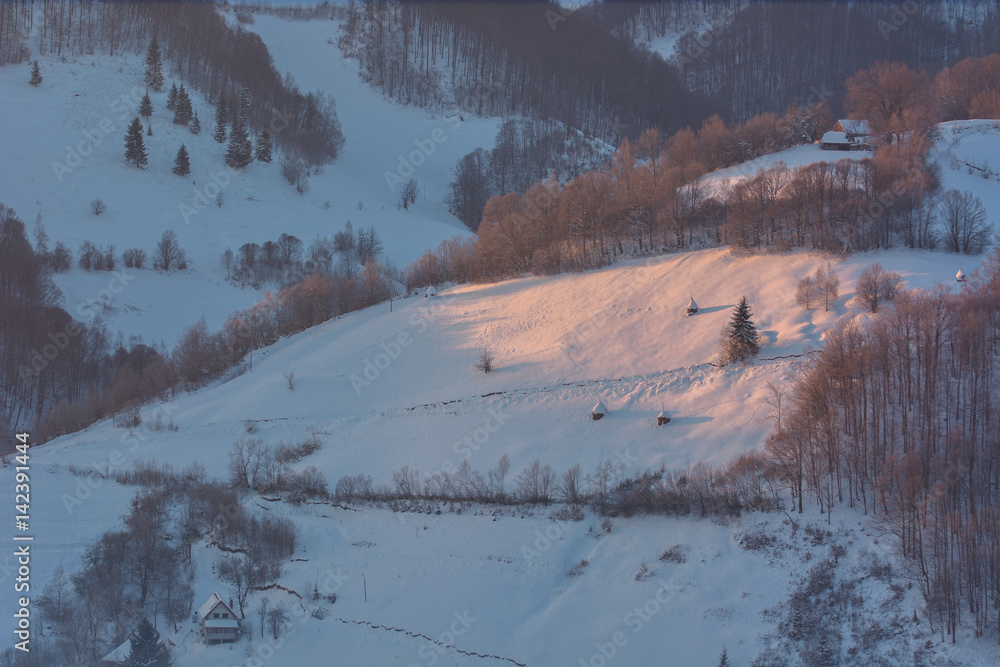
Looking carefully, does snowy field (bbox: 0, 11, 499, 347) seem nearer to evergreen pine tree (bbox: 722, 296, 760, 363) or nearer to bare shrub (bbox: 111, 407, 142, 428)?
bare shrub (bbox: 111, 407, 142, 428)

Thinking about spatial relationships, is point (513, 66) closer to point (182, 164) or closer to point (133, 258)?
point (182, 164)

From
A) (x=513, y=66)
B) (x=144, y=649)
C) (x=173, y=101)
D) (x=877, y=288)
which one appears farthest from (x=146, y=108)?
(x=877, y=288)

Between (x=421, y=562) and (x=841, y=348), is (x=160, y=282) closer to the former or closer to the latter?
(x=421, y=562)

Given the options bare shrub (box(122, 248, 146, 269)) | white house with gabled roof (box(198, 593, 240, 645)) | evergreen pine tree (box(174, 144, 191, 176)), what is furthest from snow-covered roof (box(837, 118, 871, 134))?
evergreen pine tree (box(174, 144, 191, 176))

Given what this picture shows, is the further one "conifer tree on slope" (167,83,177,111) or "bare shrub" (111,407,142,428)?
"conifer tree on slope" (167,83,177,111)

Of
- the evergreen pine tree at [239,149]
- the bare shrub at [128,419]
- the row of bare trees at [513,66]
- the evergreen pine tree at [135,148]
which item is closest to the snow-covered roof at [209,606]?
the bare shrub at [128,419]
